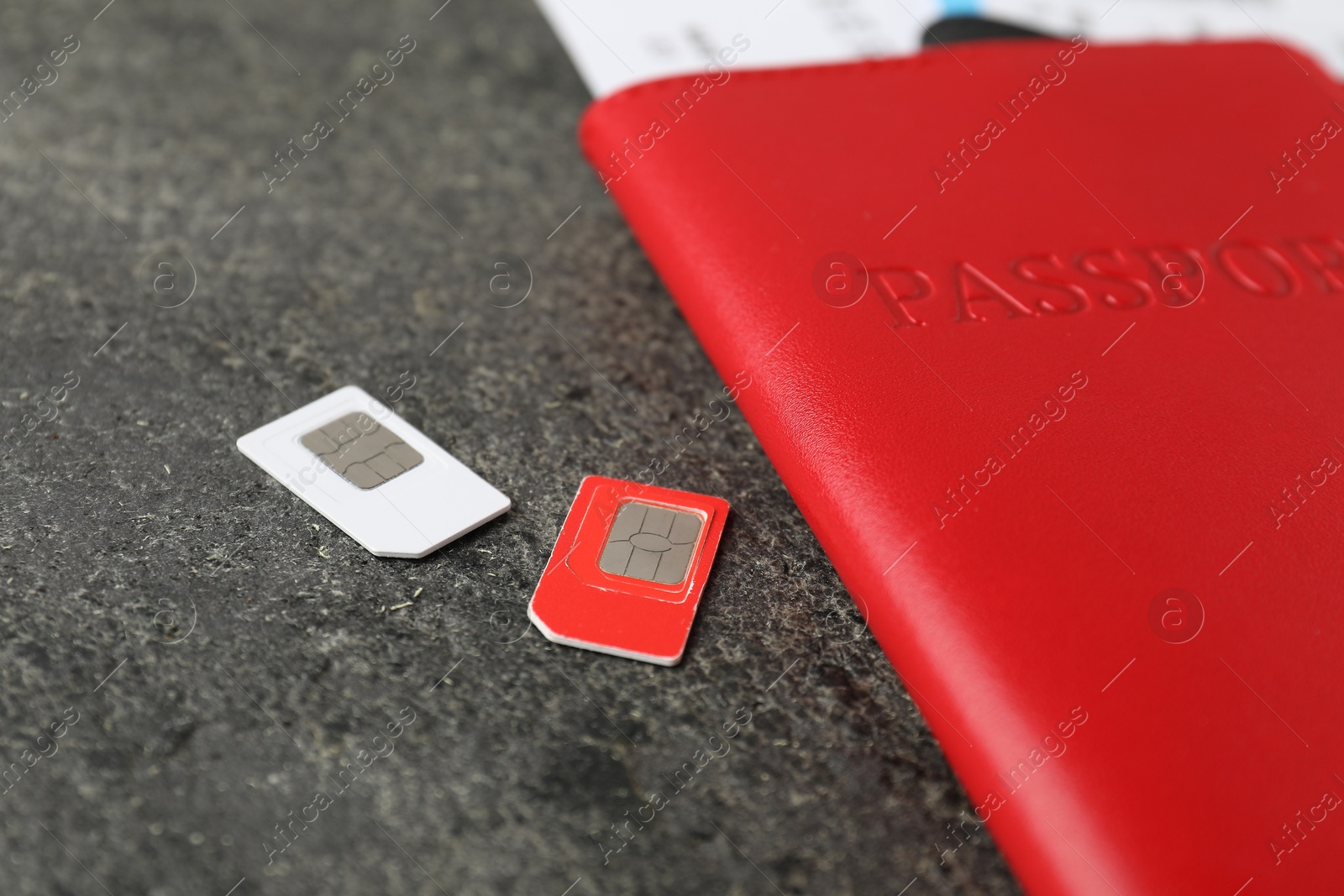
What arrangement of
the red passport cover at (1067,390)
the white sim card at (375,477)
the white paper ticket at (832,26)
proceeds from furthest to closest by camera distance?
the white paper ticket at (832,26) < the white sim card at (375,477) < the red passport cover at (1067,390)

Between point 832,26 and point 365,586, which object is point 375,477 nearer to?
point 365,586

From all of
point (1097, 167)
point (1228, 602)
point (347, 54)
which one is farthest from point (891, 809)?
point (347, 54)

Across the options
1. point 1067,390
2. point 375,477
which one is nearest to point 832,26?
point 1067,390

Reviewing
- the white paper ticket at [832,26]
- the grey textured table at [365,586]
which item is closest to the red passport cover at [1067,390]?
the grey textured table at [365,586]

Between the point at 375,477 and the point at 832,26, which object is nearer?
the point at 375,477

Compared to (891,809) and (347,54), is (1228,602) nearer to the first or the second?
(891,809)

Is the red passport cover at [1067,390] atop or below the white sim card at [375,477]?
below

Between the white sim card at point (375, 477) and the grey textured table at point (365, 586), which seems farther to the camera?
the white sim card at point (375, 477)

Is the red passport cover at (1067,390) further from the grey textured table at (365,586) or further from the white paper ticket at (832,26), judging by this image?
the white paper ticket at (832,26)
